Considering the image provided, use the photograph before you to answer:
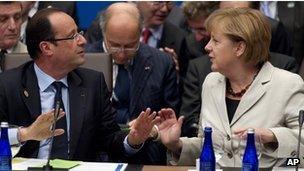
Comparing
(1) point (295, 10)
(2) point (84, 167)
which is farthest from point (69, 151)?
(1) point (295, 10)

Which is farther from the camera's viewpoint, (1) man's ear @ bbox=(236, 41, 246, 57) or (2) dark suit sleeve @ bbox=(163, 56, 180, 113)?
(2) dark suit sleeve @ bbox=(163, 56, 180, 113)

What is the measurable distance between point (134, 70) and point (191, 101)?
0.48 meters

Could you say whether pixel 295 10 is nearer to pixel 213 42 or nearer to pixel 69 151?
pixel 213 42

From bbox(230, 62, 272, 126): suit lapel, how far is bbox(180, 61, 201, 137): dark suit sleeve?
2.28 feet

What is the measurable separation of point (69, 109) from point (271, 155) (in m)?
1.02

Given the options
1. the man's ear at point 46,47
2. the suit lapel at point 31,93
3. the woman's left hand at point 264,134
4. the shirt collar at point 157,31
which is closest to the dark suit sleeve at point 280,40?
the shirt collar at point 157,31

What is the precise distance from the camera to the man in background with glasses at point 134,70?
4.80m

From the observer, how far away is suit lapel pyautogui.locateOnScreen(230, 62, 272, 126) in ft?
12.3

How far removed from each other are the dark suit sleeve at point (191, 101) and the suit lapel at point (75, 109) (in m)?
0.86

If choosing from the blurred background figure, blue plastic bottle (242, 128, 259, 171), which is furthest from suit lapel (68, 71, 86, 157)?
the blurred background figure

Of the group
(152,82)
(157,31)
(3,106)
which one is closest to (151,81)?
(152,82)

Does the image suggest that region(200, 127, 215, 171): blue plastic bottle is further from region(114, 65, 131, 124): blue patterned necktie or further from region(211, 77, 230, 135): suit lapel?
region(114, 65, 131, 124): blue patterned necktie

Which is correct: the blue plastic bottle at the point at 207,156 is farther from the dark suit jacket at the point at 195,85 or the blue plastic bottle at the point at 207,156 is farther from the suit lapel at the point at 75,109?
the dark suit jacket at the point at 195,85

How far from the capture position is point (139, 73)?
4863 mm
